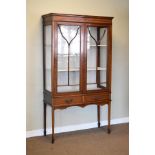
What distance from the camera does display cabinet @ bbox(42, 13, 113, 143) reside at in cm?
372

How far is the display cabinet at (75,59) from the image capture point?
372 centimetres

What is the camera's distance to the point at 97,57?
166 inches

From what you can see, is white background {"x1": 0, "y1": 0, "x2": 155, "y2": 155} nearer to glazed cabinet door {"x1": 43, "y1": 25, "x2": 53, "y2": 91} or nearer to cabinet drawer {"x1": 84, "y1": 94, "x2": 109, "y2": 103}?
glazed cabinet door {"x1": 43, "y1": 25, "x2": 53, "y2": 91}

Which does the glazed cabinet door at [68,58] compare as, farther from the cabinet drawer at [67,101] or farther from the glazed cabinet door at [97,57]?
the glazed cabinet door at [97,57]

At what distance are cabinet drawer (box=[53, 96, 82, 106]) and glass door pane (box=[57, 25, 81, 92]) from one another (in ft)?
0.42

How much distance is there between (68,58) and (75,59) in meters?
0.11

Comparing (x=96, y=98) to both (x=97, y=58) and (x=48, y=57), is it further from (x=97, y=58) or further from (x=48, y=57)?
(x=48, y=57)

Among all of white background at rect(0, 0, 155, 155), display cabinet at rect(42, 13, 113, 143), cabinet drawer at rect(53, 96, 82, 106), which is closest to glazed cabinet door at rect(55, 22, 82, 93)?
display cabinet at rect(42, 13, 113, 143)

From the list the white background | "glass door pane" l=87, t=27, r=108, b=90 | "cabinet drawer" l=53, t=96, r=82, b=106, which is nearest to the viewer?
the white background
